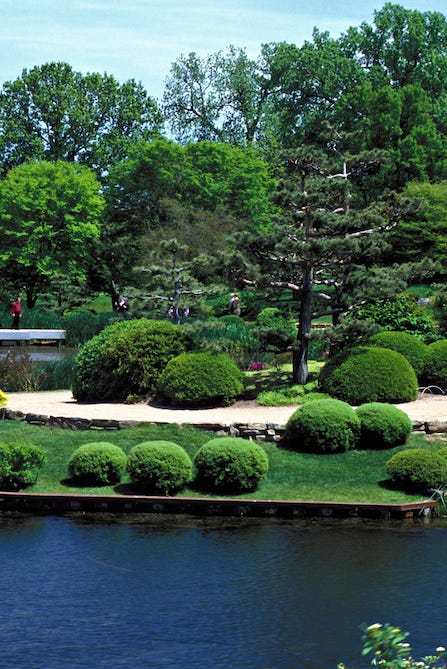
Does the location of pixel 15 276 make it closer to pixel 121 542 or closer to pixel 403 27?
pixel 403 27

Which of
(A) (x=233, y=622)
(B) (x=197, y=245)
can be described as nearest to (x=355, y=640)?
(A) (x=233, y=622)

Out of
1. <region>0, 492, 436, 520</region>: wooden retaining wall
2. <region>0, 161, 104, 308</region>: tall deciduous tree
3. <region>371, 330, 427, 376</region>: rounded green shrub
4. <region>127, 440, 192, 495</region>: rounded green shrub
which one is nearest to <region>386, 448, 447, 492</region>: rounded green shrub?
<region>0, 492, 436, 520</region>: wooden retaining wall

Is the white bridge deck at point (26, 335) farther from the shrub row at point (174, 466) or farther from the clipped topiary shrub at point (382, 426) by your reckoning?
the shrub row at point (174, 466)

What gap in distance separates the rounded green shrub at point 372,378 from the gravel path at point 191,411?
0.34 metres

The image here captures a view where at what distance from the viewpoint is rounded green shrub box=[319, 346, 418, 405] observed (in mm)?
21531

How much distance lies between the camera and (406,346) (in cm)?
2294

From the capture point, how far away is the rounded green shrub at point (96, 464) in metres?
17.6

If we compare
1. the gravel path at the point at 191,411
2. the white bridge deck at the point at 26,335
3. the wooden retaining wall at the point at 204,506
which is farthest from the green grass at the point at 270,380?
the white bridge deck at the point at 26,335

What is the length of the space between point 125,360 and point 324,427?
5.49 meters

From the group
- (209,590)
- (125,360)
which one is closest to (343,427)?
(125,360)

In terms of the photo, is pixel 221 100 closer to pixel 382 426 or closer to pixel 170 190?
pixel 170 190

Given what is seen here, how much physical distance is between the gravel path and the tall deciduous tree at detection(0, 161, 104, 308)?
3004 centimetres

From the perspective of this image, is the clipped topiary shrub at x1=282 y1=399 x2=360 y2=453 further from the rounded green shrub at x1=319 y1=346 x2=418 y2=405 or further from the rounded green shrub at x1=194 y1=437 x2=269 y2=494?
the rounded green shrub at x1=319 y1=346 x2=418 y2=405

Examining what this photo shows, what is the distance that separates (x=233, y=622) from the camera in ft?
38.8
